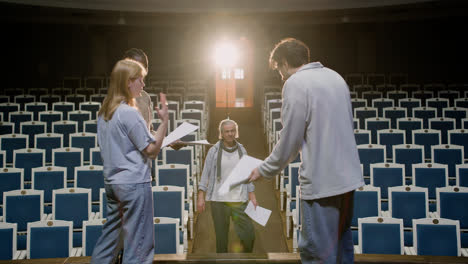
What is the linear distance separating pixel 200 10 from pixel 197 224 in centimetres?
729

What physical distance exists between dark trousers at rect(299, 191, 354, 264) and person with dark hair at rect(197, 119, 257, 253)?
1.93m

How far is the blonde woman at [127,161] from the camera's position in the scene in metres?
1.89

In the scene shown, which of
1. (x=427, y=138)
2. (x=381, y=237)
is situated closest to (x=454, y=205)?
(x=381, y=237)

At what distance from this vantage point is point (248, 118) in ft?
32.3

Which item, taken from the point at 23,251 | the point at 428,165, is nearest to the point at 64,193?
the point at 23,251

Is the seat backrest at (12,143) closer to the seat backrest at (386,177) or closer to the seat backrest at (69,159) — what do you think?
the seat backrest at (69,159)

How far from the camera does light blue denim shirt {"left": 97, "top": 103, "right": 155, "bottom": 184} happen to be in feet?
6.19

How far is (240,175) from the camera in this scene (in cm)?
178

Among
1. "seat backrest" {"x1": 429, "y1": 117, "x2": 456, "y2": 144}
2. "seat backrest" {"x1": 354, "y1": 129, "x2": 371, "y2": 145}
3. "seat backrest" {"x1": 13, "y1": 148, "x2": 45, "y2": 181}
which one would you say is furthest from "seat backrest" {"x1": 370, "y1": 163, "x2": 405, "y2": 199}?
"seat backrest" {"x1": 13, "y1": 148, "x2": 45, "y2": 181}

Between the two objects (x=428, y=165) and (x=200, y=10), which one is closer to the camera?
(x=428, y=165)

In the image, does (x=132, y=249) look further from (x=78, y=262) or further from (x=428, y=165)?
A: (x=428, y=165)

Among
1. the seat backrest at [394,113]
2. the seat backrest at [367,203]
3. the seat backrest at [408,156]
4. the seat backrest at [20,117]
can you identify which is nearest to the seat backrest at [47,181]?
the seat backrest at [367,203]

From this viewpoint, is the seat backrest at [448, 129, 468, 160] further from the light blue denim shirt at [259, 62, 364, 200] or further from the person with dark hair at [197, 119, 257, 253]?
the light blue denim shirt at [259, 62, 364, 200]

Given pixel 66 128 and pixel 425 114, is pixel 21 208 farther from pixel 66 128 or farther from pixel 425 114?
pixel 425 114
